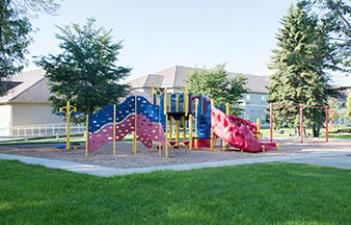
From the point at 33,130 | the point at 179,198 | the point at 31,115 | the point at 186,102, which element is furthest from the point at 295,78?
the point at 179,198

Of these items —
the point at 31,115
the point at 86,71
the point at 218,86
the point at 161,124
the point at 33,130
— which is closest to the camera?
the point at 161,124

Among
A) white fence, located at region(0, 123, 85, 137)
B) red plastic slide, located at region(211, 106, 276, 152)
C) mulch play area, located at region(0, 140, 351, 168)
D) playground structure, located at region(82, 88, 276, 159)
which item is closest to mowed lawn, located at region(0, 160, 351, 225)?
mulch play area, located at region(0, 140, 351, 168)

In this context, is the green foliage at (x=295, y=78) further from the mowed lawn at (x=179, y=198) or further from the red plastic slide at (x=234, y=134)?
the mowed lawn at (x=179, y=198)

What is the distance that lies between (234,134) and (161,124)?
3.32 metres

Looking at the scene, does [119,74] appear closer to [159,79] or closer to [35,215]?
[35,215]

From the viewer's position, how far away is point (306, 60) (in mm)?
25188

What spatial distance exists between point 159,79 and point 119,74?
33.1m

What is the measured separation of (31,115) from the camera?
37719 mm

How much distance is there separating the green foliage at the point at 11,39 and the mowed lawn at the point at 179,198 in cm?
899

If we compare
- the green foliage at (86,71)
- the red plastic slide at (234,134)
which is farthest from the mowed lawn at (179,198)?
the green foliage at (86,71)

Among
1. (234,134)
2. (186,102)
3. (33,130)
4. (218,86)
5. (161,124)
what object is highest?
(218,86)

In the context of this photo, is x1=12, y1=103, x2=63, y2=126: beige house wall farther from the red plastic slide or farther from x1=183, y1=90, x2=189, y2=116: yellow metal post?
the red plastic slide

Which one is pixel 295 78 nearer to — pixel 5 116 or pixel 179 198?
pixel 179 198

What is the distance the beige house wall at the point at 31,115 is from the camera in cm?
3697
